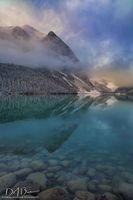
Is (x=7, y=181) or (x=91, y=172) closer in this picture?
(x=7, y=181)

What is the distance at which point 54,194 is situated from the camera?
1182 centimetres

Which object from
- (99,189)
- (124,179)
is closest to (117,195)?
(99,189)

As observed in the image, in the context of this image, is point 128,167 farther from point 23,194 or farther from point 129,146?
point 23,194

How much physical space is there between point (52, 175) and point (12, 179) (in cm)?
271

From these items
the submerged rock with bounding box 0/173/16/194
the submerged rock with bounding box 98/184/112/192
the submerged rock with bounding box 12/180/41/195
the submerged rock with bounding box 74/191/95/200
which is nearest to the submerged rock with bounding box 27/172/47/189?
the submerged rock with bounding box 12/180/41/195

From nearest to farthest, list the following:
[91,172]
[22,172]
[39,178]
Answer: [39,178], [22,172], [91,172]

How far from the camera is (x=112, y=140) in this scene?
28.2 metres

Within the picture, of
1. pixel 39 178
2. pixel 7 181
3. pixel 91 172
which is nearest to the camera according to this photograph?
pixel 7 181

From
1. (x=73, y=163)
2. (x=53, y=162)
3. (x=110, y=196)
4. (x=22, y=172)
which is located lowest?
(x=110, y=196)

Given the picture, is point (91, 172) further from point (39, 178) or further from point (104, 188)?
point (39, 178)

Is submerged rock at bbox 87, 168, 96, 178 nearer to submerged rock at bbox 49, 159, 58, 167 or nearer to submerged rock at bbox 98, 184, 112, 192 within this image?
submerged rock at bbox 98, 184, 112, 192

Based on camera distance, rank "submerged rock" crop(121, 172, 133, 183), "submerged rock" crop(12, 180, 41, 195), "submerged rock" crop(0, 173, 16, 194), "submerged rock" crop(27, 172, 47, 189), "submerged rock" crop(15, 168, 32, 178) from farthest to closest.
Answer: "submerged rock" crop(121, 172, 133, 183), "submerged rock" crop(15, 168, 32, 178), "submerged rock" crop(27, 172, 47, 189), "submerged rock" crop(0, 173, 16, 194), "submerged rock" crop(12, 180, 41, 195)

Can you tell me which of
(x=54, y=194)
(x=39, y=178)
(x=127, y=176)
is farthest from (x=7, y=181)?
(x=127, y=176)

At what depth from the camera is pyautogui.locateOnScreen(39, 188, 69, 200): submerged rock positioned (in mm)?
11547
